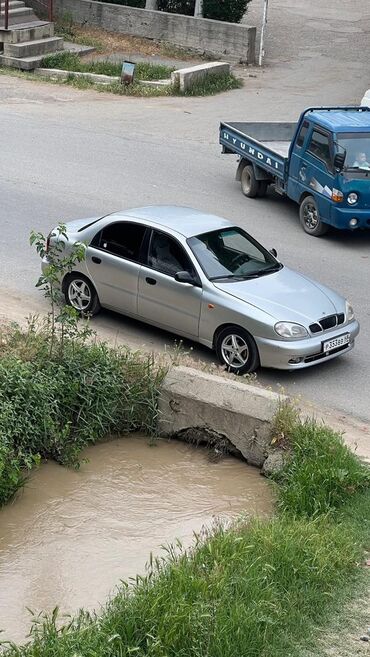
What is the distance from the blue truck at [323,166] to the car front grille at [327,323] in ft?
14.5

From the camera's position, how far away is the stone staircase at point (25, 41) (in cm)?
2675

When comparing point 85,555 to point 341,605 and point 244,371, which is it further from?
point 244,371

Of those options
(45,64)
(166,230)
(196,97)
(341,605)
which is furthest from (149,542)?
(45,64)

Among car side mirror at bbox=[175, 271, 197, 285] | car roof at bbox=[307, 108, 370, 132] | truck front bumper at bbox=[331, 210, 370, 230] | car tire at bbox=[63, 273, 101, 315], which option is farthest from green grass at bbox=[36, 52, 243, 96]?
car side mirror at bbox=[175, 271, 197, 285]

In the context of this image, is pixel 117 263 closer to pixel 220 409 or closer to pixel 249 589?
pixel 220 409

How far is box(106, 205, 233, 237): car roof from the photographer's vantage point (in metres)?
12.9

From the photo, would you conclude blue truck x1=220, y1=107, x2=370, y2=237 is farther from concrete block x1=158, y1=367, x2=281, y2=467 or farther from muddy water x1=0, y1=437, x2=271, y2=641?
muddy water x1=0, y1=437, x2=271, y2=641

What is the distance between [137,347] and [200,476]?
99.9 inches

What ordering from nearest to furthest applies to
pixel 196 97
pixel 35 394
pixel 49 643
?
pixel 49 643 → pixel 35 394 → pixel 196 97

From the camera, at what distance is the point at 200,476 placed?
10625 mm

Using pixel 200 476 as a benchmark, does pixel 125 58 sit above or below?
above

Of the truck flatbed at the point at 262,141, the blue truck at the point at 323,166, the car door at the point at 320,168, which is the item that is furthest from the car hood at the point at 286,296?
the truck flatbed at the point at 262,141

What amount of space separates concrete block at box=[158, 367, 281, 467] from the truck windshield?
21.7 ft

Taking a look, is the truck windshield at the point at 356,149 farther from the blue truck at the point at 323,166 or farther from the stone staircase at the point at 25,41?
the stone staircase at the point at 25,41
